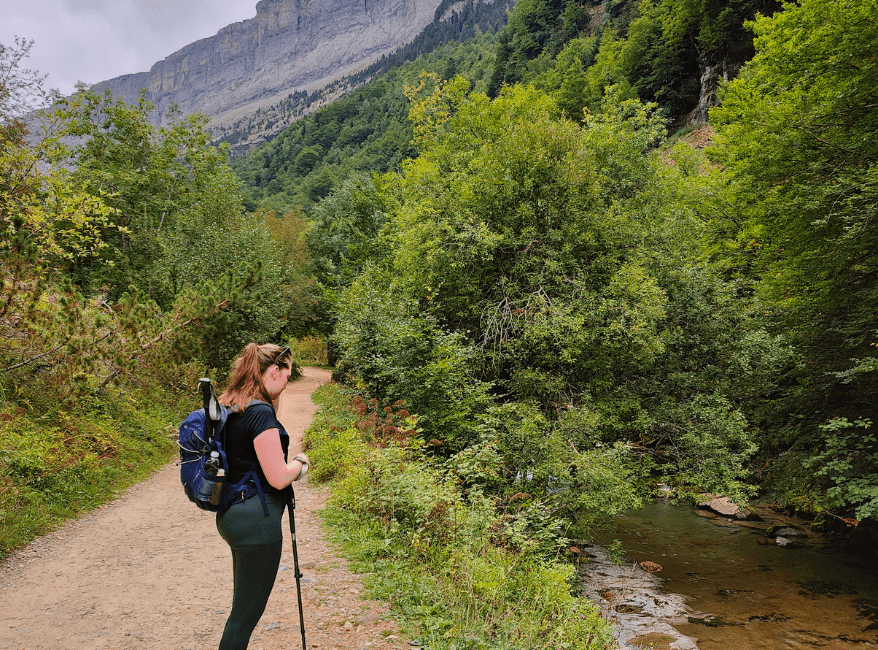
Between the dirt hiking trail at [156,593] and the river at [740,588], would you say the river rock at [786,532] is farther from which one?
the dirt hiking trail at [156,593]

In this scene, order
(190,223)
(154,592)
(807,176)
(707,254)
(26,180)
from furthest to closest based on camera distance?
(190,223), (707,254), (807,176), (26,180), (154,592)

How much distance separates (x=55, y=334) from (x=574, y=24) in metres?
75.7

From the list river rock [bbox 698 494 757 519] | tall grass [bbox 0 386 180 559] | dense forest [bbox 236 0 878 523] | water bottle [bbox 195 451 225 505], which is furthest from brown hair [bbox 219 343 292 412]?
river rock [bbox 698 494 757 519]

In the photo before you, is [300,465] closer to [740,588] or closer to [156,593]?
[156,593]

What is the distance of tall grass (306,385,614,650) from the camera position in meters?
4.23

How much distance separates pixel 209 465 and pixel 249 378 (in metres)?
0.49

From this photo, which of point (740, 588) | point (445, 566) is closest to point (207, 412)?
point (445, 566)

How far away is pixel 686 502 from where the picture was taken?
1602 cm

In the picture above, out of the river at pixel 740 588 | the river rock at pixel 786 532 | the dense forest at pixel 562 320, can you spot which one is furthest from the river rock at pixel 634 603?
the river rock at pixel 786 532

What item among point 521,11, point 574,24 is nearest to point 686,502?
point 574,24

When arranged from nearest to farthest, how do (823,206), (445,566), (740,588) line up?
(445,566) → (823,206) → (740,588)

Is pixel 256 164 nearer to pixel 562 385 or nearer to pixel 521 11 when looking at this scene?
pixel 521 11

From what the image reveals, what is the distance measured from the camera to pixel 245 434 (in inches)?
100

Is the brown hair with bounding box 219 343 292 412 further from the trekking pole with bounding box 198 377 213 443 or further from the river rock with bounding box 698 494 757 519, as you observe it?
the river rock with bounding box 698 494 757 519
